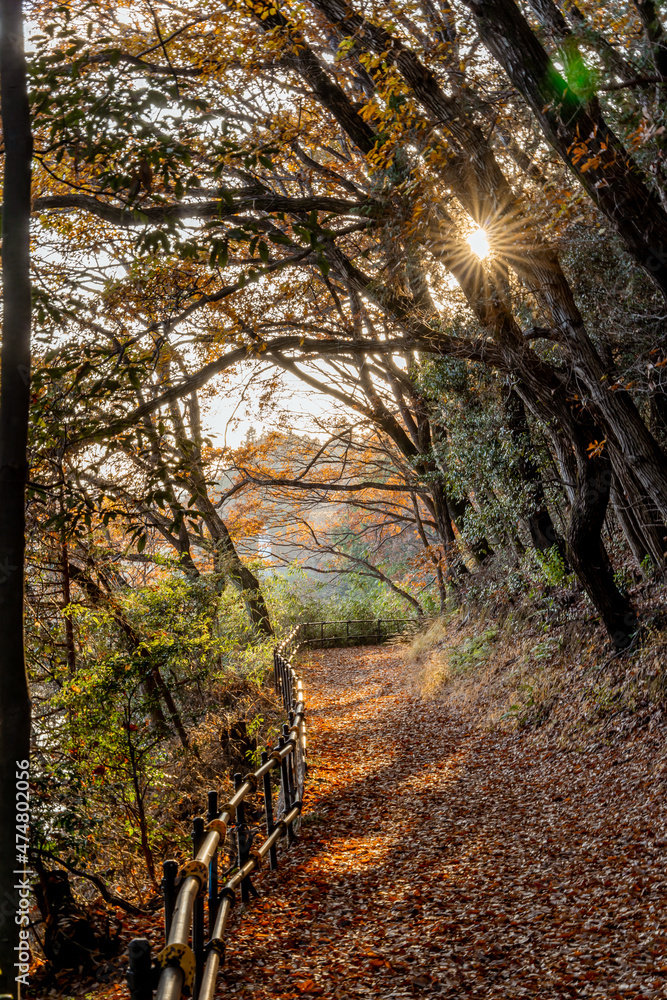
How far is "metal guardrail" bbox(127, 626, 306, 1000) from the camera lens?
2.39 meters

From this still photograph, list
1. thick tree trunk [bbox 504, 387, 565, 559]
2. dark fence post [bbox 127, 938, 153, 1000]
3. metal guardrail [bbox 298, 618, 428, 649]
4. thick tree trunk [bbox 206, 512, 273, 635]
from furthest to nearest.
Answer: metal guardrail [bbox 298, 618, 428, 649] < thick tree trunk [bbox 206, 512, 273, 635] < thick tree trunk [bbox 504, 387, 565, 559] < dark fence post [bbox 127, 938, 153, 1000]

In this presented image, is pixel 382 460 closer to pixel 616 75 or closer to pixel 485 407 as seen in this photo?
pixel 485 407

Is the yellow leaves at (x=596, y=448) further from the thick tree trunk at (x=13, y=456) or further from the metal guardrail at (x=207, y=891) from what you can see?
the thick tree trunk at (x=13, y=456)

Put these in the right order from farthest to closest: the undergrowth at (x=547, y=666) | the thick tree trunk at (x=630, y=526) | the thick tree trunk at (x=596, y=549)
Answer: the thick tree trunk at (x=596, y=549)
the thick tree trunk at (x=630, y=526)
the undergrowth at (x=547, y=666)

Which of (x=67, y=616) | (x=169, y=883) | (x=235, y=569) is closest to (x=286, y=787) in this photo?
(x=67, y=616)

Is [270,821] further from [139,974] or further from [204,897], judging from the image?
[139,974]

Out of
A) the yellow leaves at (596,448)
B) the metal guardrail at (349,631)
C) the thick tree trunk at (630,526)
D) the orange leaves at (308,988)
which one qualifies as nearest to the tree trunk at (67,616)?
the orange leaves at (308,988)

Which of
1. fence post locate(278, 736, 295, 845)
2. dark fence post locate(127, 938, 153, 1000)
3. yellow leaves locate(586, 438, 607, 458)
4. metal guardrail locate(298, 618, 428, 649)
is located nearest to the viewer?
dark fence post locate(127, 938, 153, 1000)

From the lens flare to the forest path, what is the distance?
6.02 metres

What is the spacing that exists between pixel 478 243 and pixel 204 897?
7.56m

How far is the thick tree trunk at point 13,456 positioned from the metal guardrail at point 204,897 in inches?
19.1

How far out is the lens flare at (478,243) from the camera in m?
8.43

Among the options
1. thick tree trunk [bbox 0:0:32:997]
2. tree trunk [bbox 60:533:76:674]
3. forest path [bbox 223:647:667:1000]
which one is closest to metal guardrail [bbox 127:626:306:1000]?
forest path [bbox 223:647:667:1000]

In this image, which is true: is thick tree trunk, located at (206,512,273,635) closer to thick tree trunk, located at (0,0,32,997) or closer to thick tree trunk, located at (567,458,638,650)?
thick tree trunk, located at (567,458,638,650)
